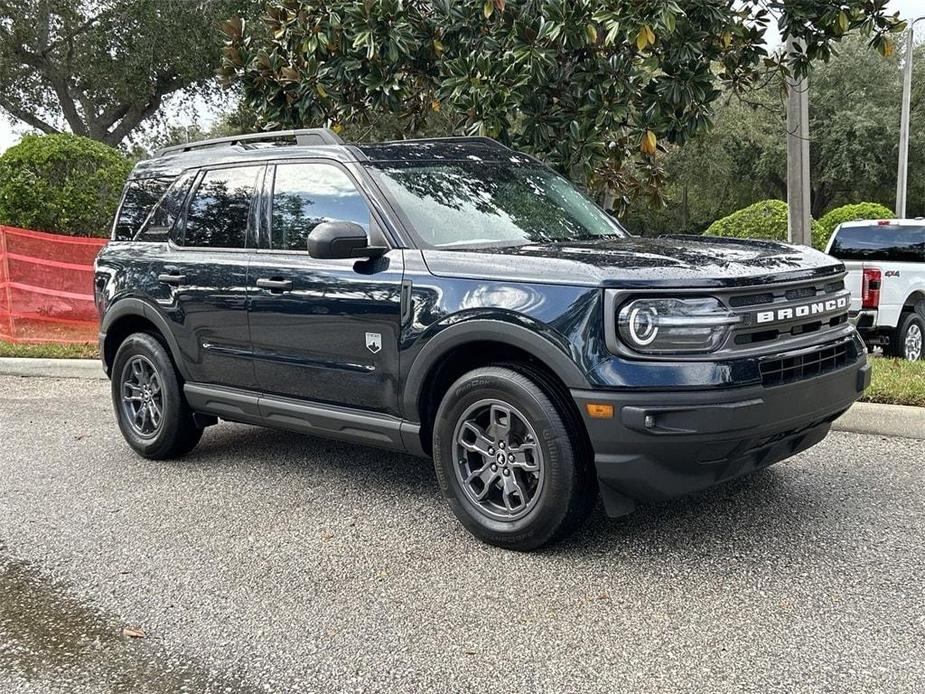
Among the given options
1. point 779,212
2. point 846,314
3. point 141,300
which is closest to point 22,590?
point 141,300

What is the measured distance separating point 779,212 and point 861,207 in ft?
8.65

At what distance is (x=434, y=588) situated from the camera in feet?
12.5

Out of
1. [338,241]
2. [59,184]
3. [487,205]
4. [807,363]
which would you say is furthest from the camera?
[59,184]

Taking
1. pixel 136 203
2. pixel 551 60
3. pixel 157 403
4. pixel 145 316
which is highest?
pixel 551 60

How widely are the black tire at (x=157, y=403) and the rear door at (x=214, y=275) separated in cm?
24

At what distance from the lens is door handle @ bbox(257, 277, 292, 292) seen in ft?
15.9

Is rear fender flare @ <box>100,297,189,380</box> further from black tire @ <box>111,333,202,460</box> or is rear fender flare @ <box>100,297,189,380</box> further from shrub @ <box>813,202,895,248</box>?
shrub @ <box>813,202,895,248</box>

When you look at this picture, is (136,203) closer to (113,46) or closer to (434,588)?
(434,588)

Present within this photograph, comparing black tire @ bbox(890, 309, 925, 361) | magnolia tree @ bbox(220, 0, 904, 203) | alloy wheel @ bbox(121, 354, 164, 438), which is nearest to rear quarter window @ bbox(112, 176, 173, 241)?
alloy wheel @ bbox(121, 354, 164, 438)

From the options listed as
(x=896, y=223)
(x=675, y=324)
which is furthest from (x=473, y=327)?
(x=896, y=223)

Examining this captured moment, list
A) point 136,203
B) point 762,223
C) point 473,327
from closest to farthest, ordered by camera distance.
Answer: point 473,327 → point 136,203 → point 762,223

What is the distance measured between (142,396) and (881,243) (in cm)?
770

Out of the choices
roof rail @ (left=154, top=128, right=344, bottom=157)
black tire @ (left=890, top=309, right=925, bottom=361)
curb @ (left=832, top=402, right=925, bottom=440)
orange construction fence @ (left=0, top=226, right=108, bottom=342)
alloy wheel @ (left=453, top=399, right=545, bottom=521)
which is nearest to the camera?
alloy wheel @ (left=453, top=399, right=545, bottom=521)

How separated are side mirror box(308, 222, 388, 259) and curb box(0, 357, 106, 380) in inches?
225
